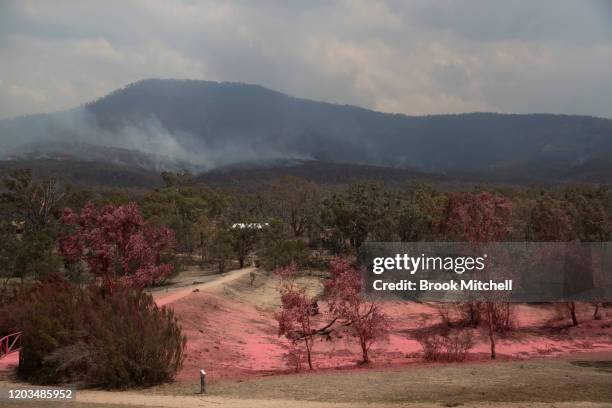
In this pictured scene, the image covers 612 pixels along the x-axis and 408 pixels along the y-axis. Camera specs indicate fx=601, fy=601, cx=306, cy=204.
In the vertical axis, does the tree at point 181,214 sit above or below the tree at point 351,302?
above

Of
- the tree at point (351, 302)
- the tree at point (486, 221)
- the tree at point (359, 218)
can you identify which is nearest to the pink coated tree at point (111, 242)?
the tree at point (351, 302)

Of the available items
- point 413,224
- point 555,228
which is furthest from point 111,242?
point 413,224

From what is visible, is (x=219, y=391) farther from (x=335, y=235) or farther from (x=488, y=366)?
(x=335, y=235)

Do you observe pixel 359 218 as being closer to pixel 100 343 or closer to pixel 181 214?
pixel 181 214

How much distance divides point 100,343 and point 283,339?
13.3 meters

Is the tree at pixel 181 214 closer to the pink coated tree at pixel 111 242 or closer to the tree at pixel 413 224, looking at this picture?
the tree at pixel 413 224

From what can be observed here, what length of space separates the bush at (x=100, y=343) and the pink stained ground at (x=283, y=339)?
5.66 feet

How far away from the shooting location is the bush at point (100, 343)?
1756 cm

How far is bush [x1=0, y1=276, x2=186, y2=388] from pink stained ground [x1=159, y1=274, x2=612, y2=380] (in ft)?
5.66

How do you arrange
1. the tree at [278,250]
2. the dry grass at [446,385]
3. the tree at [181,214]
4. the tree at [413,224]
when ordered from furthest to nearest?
the tree at [181,214] < the tree at [413,224] < the tree at [278,250] < the dry grass at [446,385]

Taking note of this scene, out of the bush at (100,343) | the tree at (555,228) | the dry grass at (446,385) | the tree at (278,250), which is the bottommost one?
the dry grass at (446,385)

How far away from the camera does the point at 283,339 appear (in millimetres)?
30016

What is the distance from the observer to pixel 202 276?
4809 centimetres

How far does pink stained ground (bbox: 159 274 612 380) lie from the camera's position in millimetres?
23812
